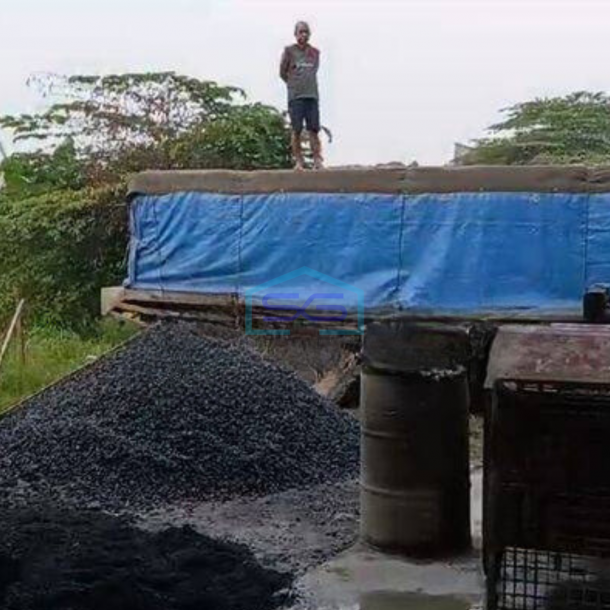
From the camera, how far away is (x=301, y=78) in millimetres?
12531

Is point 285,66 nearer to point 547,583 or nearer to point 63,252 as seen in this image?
point 63,252

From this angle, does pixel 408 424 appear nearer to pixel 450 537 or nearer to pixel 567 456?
pixel 450 537

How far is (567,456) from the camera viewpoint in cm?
476

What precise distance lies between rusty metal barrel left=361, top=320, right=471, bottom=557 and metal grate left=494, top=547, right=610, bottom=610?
0.73 meters

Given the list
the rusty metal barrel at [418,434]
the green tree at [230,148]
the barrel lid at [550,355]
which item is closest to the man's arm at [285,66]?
the green tree at [230,148]

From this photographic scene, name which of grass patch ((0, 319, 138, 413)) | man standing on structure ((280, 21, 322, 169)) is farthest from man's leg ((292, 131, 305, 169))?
grass patch ((0, 319, 138, 413))

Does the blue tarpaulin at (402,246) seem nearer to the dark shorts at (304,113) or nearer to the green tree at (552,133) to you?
the dark shorts at (304,113)

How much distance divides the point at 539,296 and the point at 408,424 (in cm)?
476

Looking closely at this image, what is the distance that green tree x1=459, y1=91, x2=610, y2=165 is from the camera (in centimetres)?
1933

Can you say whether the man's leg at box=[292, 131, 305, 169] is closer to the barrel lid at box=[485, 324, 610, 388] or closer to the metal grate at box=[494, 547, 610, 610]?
the metal grate at box=[494, 547, 610, 610]

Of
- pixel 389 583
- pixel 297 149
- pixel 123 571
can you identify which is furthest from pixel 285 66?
pixel 123 571

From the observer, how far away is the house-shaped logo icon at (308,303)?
37.4ft

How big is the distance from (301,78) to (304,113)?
50cm

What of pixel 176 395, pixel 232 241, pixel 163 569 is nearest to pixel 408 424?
pixel 163 569
